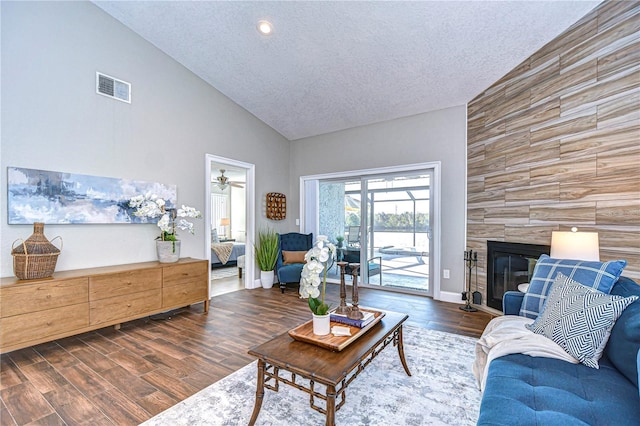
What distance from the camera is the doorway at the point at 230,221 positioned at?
4.71 metres

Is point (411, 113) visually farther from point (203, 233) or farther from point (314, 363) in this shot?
point (314, 363)

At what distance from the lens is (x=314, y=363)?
1.53 meters

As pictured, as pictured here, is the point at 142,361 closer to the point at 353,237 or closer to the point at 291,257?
the point at 291,257

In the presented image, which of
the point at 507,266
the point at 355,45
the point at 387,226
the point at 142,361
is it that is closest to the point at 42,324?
the point at 142,361

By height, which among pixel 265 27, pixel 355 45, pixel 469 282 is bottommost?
pixel 469 282

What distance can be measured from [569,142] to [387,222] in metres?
2.65

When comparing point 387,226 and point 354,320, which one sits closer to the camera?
point 354,320

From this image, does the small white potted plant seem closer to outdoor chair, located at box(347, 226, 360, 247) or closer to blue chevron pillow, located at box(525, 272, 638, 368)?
outdoor chair, located at box(347, 226, 360, 247)

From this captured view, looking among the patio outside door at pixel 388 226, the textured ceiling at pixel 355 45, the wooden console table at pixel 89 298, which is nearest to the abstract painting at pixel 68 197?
the wooden console table at pixel 89 298

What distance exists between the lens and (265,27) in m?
3.23

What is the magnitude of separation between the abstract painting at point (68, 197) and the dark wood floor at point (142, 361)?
4.14 feet

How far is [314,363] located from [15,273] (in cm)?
295

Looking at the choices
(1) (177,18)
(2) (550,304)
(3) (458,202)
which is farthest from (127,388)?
(3) (458,202)

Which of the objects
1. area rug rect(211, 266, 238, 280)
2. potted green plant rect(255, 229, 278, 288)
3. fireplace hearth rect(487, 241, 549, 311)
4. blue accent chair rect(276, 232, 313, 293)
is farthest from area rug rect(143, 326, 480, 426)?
area rug rect(211, 266, 238, 280)
